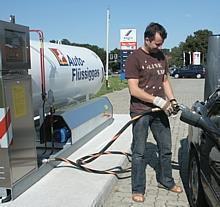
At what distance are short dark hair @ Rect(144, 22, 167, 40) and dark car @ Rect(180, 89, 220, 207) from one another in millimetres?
975

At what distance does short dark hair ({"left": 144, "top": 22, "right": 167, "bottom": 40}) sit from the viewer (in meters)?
4.80

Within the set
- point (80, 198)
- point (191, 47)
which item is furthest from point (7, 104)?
point (191, 47)

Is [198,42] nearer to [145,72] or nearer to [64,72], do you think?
[64,72]

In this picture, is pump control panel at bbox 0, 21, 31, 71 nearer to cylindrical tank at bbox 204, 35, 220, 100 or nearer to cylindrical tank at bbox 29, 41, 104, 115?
cylindrical tank at bbox 29, 41, 104, 115

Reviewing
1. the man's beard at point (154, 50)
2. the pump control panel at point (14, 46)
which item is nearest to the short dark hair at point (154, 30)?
the man's beard at point (154, 50)

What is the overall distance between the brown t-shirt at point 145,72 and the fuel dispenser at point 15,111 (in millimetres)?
1324

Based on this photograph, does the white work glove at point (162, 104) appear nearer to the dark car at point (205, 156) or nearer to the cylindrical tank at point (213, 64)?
the dark car at point (205, 156)

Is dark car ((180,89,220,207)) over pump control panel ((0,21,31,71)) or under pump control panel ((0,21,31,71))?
under

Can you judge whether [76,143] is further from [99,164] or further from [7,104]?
[7,104]

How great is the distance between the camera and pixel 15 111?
4.82 meters

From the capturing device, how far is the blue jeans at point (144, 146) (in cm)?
502

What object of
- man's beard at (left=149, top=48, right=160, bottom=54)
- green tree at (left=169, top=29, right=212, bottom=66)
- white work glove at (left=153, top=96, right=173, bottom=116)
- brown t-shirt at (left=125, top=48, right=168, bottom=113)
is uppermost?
green tree at (left=169, top=29, right=212, bottom=66)

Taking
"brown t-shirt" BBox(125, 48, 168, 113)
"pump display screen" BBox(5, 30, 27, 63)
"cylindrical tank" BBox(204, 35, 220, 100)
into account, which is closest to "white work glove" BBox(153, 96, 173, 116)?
"brown t-shirt" BBox(125, 48, 168, 113)

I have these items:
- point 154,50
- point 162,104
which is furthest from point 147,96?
point 154,50
